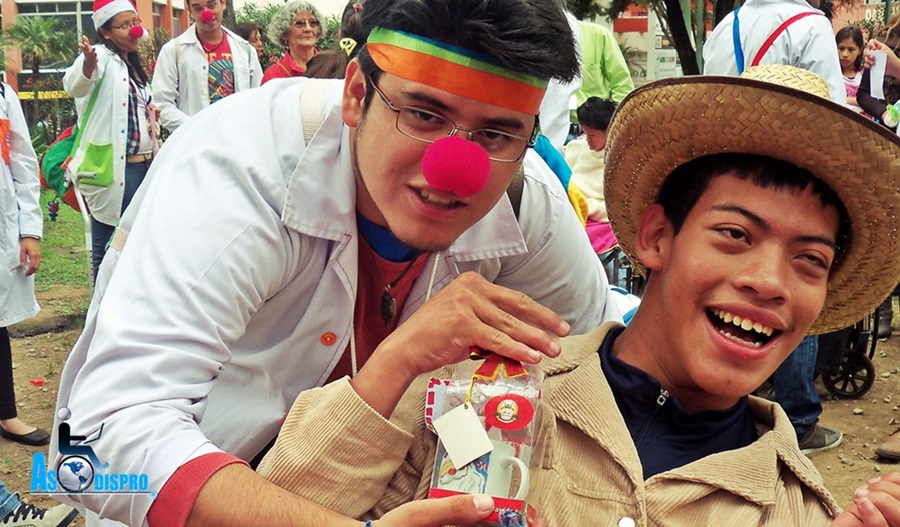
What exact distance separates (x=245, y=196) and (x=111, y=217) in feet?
12.0

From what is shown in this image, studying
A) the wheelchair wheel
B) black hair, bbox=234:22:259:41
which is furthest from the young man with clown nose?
black hair, bbox=234:22:259:41

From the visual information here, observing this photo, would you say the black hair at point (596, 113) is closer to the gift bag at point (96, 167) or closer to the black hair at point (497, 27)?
the gift bag at point (96, 167)

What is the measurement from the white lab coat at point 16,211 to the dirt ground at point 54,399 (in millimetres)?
703

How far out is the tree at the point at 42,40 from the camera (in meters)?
19.7

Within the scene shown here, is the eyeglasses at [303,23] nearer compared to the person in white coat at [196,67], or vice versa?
the person in white coat at [196,67]

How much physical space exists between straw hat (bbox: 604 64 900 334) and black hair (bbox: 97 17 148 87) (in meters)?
4.19

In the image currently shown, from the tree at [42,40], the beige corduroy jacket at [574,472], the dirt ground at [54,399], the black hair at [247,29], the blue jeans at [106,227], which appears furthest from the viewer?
the tree at [42,40]

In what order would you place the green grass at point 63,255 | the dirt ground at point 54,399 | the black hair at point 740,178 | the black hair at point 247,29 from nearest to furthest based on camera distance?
the black hair at point 740,178, the dirt ground at point 54,399, the green grass at point 63,255, the black hair at point 247,29

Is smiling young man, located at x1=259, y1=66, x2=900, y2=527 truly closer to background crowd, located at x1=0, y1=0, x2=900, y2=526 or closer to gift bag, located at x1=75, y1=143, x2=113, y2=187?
background crowd, located at x1=0, y1=0, x2=900, y2=526

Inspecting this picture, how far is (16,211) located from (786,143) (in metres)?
3.64

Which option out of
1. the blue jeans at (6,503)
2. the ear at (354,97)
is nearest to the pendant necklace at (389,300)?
the ear at (354,97)

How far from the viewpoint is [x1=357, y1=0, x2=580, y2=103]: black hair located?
5.82 feet

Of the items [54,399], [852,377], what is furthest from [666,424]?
[54,399]

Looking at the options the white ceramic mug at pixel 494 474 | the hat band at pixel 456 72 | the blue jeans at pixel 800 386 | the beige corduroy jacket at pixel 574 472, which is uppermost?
the hat band at pixel 456 72
